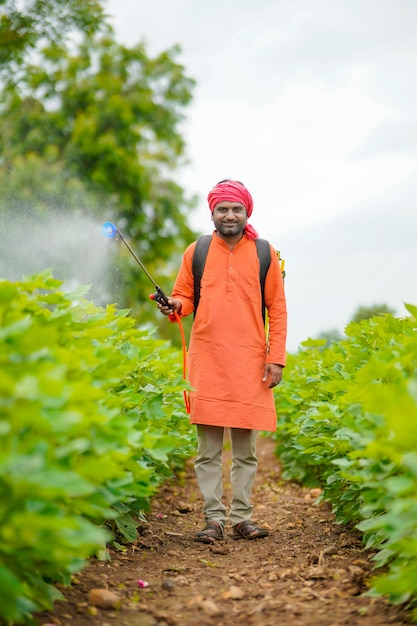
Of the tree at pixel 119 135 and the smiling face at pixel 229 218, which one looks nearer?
the smiling face at pixel 229 218

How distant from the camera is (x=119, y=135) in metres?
24.7

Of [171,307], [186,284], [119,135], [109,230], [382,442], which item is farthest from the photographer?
[119,135]

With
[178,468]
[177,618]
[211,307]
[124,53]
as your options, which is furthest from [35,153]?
[177,618]

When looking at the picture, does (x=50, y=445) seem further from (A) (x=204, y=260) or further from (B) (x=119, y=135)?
(B) (x=119, y=135)

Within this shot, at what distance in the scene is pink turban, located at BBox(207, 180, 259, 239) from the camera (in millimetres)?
4852

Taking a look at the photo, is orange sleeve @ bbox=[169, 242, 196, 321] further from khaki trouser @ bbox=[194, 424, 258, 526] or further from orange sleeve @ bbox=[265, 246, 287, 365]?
khaki trouser @ bbox=[194, 424, 258, 526]

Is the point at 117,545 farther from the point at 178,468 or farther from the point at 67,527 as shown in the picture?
the point at 178,468

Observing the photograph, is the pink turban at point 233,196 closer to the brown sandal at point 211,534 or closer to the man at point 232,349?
the man at point 232,349

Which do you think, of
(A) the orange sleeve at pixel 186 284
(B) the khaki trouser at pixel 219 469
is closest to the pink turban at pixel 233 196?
(A) the orange sleeve at pixel 186 284

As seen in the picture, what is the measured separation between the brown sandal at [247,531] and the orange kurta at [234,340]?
0.61m

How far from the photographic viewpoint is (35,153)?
24016 millimetres

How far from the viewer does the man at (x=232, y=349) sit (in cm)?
479

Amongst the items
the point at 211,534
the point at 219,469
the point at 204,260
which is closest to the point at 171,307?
the point at 204,260

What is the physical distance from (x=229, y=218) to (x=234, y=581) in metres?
2.08
